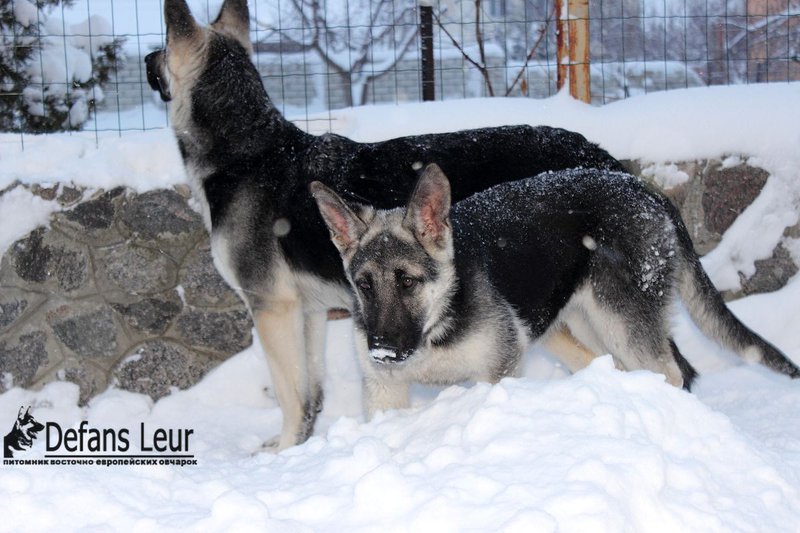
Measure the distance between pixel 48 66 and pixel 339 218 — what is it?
4.55 meters

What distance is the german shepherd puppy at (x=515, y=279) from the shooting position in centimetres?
411

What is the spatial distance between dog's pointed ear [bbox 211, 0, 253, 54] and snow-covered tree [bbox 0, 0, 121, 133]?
1989 millimetres

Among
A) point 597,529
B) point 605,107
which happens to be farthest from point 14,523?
point 605,107

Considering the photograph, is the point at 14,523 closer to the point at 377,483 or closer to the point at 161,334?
the point at 377,483

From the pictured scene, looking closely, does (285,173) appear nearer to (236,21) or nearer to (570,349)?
(236,21)

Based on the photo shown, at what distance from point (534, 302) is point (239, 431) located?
253cm

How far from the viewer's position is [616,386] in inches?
150

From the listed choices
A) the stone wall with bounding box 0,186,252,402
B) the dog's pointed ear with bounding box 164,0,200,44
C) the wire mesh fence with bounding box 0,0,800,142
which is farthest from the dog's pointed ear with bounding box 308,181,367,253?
the wire mesh fence with bounding box 0,0,800,142

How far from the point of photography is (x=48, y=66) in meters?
7.79

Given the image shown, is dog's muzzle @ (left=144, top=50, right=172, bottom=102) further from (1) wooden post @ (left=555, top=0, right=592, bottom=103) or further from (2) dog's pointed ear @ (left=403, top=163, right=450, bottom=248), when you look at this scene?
(1) wooden post @ (left=555, top=0, right=592, bottom=103)

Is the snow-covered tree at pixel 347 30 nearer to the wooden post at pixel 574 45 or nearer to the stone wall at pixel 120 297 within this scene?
the wooden post at pixel 574 45

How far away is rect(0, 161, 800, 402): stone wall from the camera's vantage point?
22.2ft

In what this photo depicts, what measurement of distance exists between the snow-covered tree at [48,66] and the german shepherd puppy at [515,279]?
4.29 meters

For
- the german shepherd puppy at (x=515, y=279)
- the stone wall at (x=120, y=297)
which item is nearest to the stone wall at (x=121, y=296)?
the stone wall at (x=120, y=297)
